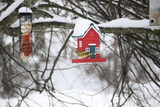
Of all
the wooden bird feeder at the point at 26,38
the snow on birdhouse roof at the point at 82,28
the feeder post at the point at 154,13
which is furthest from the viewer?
the wooden bird feeder at the point at 26,38

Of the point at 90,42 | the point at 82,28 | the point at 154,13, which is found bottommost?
the point at 90,42

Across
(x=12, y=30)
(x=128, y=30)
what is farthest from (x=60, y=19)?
(x=128, y=30)

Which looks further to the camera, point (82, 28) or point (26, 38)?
point (26, 38)

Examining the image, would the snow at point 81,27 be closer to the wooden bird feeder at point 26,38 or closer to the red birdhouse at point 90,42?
the red birdhouse at point 90,42

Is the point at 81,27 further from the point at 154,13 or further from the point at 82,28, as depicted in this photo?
the point at 154,13

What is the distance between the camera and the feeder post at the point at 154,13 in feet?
9.70

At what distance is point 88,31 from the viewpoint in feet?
10.5

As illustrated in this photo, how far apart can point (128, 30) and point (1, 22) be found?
62.7 inches

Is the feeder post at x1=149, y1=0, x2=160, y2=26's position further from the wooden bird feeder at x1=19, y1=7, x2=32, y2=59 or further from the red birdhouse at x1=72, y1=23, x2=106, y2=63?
the wooden bird feeder at x1=19, y1=7, x2=32, y2=59

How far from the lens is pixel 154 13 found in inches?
120

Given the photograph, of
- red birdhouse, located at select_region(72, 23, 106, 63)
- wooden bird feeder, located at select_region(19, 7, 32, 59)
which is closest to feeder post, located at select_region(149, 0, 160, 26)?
red birdhouse, located at select_region(72, 23, 106, 63)


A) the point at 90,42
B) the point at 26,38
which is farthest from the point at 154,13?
the point at 26,38

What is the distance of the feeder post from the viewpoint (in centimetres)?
296

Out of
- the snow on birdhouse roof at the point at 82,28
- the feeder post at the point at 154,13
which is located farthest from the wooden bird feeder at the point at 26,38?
the feeder post at the point at 154,13
